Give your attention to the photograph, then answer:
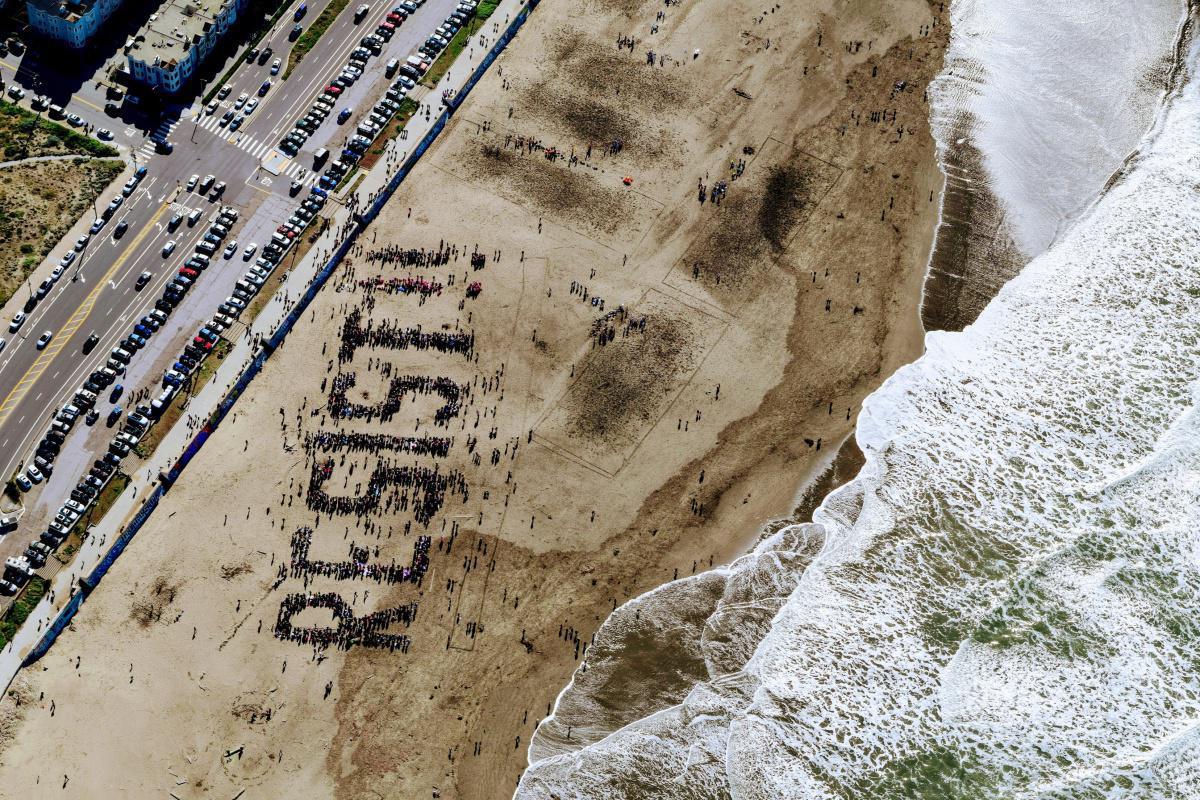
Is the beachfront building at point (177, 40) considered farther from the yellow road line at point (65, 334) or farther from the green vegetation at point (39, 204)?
the yellow road line at point (65, 334)

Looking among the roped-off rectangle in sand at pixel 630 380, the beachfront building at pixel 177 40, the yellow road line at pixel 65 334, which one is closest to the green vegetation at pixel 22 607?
the yellow road line at pixel 65 334

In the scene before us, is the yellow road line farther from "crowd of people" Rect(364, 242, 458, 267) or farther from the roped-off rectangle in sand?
the roped-off rectangle in sand

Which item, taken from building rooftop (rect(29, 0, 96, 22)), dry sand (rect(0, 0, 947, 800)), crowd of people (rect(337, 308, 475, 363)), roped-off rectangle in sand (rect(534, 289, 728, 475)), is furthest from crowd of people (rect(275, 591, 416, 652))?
building rooftop (rect(29, 0, 96, 22))

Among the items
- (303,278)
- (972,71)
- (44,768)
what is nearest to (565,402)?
(303,278)

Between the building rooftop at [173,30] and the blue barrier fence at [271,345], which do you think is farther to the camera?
the building rooftop at [173,30]

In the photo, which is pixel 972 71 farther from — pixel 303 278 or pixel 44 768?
pixel 44 768
